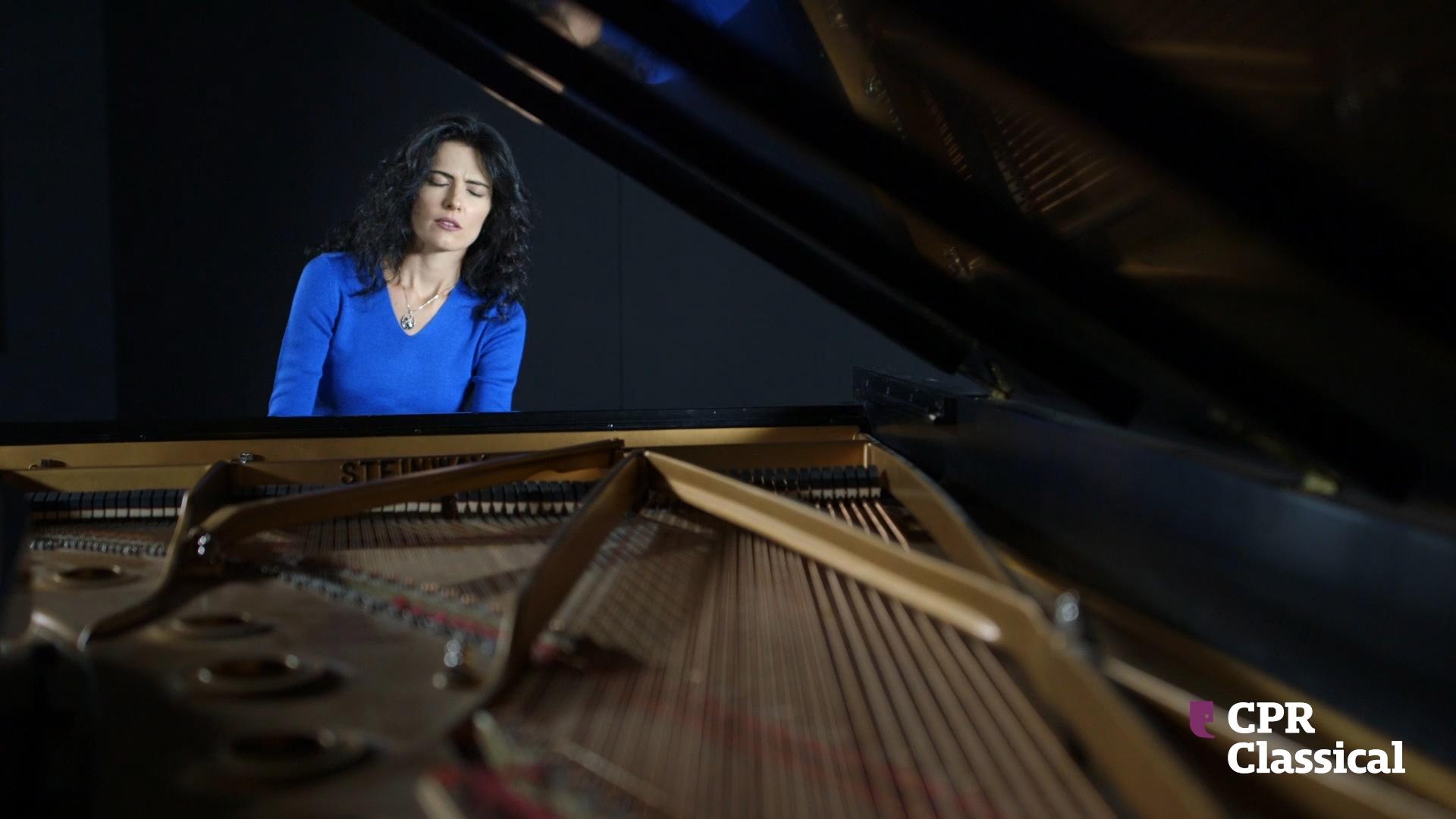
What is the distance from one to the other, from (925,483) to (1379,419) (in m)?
0.77

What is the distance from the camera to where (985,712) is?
3.93 ft

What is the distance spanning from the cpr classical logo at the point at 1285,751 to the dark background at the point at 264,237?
16.9 ft

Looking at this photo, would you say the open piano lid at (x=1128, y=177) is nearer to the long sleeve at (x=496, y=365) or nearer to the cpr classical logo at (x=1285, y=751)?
the cpr classical logo at (x=1285, y=751)

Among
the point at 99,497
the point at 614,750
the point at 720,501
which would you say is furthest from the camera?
the point at 99,497

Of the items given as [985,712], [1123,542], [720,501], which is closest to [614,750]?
[985,712]

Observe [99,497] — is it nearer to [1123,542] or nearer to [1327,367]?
[1123,542]

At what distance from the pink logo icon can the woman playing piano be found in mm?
3097

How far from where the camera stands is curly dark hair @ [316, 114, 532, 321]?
13.3ft

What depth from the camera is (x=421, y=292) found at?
416 centimetres

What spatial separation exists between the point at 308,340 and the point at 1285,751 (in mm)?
3483

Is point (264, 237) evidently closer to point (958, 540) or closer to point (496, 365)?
point (496, 365)

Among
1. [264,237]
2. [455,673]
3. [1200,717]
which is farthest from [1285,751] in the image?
[264,237]

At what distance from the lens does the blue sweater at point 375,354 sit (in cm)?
396

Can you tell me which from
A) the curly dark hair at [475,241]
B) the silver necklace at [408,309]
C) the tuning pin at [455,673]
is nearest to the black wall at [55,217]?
the curly dark hair at [475,241]
